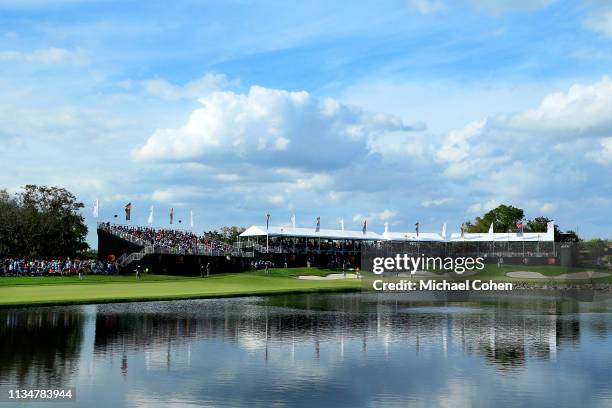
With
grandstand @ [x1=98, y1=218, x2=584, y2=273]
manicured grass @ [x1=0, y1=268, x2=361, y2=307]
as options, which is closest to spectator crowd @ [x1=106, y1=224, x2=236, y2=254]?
grandstand @ [x1=98, y1=218, x2=584, y2=273]

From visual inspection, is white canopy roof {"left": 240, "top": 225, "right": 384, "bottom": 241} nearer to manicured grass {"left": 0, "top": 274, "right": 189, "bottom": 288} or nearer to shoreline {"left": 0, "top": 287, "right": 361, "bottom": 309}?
manicured grass {"left": 0, "top": 274, "right": 189, "bottom": 288}

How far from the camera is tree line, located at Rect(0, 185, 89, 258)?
347 ft

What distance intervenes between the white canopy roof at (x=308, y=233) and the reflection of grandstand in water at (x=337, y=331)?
78.8 meters

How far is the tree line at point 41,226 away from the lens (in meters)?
106

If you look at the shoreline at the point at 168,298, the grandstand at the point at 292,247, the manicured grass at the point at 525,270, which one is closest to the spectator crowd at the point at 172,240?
the grandstand at the point at 292,247

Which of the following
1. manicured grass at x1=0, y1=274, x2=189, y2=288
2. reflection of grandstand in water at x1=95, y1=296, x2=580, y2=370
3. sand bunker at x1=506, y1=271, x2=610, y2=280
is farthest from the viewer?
sand bunker at x1=506, y1=271, x2=610, y2=280

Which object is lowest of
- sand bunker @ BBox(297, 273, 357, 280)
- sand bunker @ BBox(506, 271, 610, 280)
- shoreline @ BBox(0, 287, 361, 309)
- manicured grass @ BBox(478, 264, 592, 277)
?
shoreline @ BBox(0, 287, 361, 309)

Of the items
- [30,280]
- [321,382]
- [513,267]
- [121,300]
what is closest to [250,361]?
[321,382]

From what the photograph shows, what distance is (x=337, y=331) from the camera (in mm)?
41031

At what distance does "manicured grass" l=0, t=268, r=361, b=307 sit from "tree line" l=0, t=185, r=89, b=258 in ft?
75.2

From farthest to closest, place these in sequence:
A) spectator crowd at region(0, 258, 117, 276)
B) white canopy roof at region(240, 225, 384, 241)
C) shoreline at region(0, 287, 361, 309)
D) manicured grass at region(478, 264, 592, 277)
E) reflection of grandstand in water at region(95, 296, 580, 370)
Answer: white canopy roof at region(240, 225, 384, 241)
manicured grass at region(478, 264, 592, 277)
spectator crowd at region(0, 258, 117, 276)
shoreline at region(0, 287, 361, 309)
reflection of grandstand in water at region(95, 296, 580, 370)

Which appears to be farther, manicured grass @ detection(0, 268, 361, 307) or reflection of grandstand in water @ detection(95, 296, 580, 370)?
manicured grass @ detection(0, 268, 361, 307)

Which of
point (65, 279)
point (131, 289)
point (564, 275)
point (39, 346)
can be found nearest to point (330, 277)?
point (564, 275)

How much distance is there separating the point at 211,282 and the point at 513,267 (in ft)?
220
